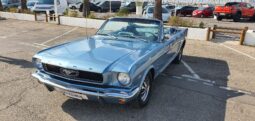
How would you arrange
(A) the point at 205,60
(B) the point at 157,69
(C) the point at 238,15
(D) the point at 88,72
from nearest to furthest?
(D) the point at 88,72
(B) the point at 157,69
(A) the point at 205,60
(C) the point at 238,15

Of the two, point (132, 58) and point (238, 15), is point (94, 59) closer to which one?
point (132, 58)

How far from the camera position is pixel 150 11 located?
16.6 meters

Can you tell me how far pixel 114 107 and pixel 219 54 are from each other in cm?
585

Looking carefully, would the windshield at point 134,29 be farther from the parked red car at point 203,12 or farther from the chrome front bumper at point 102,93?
the parked red car at point 203,12

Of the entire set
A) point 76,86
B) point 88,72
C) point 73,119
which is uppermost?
point 88,72

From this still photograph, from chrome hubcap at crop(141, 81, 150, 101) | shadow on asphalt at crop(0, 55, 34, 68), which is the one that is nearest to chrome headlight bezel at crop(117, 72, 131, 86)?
chrome hubcap at crop(141, 81, 150, 101)

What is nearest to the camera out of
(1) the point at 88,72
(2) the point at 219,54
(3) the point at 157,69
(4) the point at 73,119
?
(1) the point at 88,72

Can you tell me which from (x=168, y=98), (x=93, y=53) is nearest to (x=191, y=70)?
(x=168, y=98)

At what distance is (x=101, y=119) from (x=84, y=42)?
176 centimetres

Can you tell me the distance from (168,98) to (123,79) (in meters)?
1.52

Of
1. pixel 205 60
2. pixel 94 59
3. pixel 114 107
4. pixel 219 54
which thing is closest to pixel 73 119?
pixel 114 107

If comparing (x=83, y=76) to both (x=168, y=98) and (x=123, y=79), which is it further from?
(x=168, y=98)

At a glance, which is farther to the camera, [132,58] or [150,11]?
[150,11]

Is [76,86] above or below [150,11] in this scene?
below
